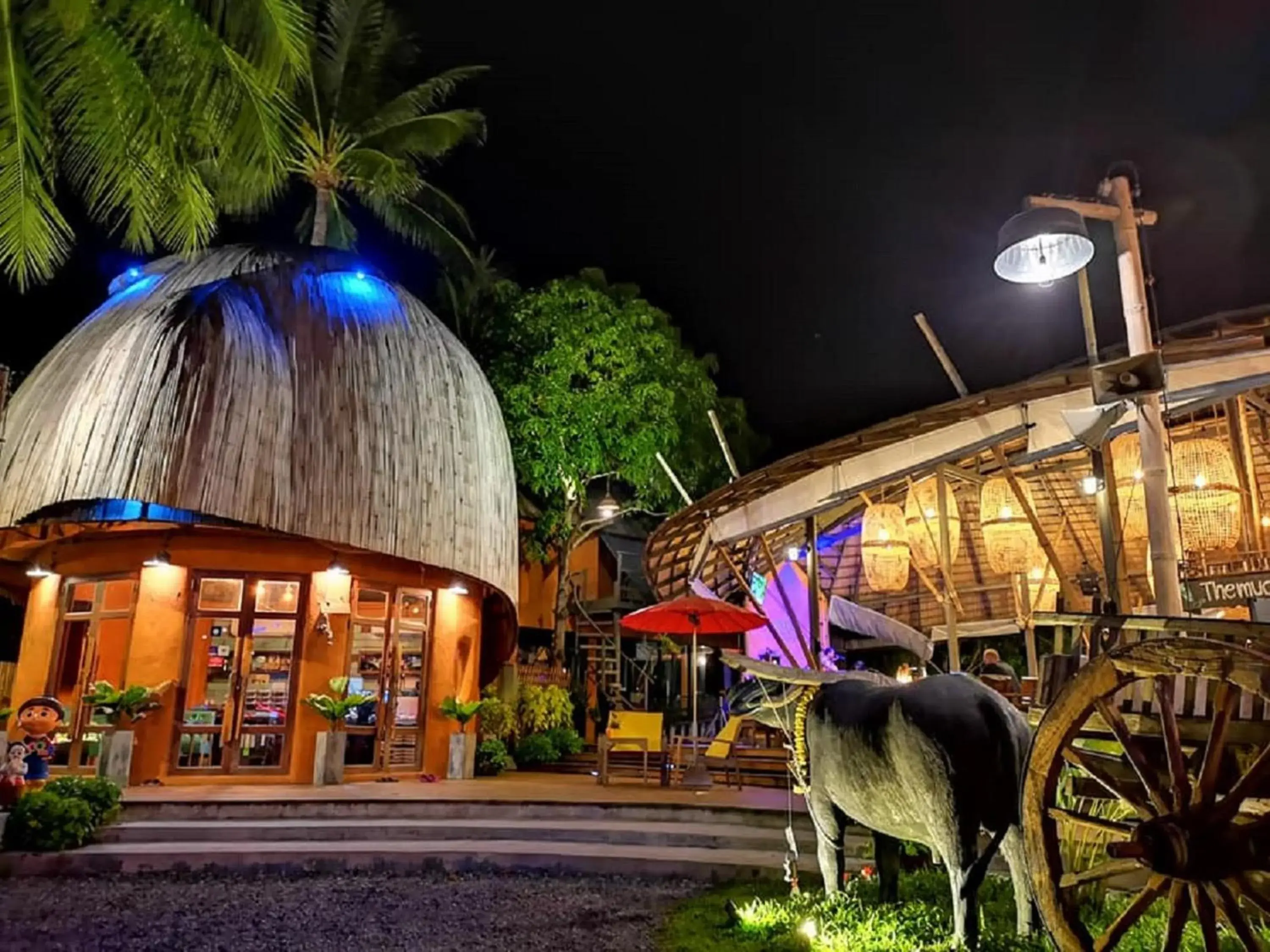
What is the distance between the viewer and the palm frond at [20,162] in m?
6.91

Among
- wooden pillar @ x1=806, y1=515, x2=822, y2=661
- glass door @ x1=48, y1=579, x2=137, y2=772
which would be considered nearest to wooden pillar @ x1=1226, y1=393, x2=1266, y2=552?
wooden pillar @ x1=806, y1=515, x2=822, y2=661

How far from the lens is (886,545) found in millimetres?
11062

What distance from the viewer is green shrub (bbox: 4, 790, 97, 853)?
8586 millimetres

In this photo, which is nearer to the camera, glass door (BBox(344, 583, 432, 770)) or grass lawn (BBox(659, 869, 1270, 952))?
grass lawn (BBox(659, 869, 1270, 952))

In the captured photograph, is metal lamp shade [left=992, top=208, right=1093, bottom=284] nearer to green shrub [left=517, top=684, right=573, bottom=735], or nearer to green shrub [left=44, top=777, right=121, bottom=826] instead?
green shrub [left=44, top=777, right=121, bottom=826]

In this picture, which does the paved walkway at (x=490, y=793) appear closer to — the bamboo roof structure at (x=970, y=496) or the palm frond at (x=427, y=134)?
the bamboo roof structure at (x=970, y=496)

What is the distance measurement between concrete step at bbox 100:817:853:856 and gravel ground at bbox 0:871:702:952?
2.87 ft

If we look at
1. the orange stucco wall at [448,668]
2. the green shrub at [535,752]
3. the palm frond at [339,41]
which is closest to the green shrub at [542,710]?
the green shrub at [535,752]

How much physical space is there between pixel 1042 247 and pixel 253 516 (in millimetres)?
9867

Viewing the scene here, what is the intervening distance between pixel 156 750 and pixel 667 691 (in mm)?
13331

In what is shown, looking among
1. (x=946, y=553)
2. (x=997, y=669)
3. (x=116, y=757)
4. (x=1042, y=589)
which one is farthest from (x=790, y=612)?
(x=116, y=757)

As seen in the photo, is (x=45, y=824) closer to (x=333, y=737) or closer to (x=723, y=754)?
(x=333, y=737)

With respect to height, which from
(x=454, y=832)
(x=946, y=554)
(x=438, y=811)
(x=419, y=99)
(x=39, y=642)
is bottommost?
(x=454, y=832)

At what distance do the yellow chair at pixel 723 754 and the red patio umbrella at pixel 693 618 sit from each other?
64.5 inches
